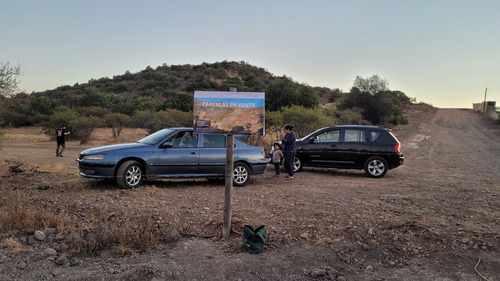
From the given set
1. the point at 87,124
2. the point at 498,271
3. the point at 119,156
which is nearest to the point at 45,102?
the point at 87,124

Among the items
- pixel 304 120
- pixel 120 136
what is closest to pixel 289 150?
pixel 304 120

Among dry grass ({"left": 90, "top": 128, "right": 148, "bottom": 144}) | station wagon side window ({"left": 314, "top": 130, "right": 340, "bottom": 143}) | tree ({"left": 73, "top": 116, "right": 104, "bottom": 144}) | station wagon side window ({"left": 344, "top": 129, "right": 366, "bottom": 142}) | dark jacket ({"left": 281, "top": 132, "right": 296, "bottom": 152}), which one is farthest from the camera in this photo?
dry grass ({"left": 90, "top": 128, "right": 148, "bottom": 144})

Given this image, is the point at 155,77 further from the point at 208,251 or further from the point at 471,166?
the point at 208,251

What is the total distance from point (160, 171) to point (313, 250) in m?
5.02

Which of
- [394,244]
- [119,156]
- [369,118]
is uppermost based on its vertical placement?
[369,118]

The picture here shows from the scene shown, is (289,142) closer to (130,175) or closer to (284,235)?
(130,175)

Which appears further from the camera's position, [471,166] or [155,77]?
[155,77]

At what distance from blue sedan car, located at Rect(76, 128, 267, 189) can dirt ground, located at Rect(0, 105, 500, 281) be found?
43 cm

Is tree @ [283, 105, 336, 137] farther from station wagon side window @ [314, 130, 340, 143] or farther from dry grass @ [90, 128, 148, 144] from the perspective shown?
dry grass @ [90, 128, 148, 144]

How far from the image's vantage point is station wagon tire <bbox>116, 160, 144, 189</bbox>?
8.53 meters

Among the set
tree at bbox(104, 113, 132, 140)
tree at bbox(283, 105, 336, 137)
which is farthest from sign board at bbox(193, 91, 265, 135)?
tree at bbox(104, 113, 132, 140)

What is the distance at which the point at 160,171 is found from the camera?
902 centimetres

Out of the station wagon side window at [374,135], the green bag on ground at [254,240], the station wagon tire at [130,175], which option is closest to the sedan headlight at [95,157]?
the station wagon tire at [130,175]

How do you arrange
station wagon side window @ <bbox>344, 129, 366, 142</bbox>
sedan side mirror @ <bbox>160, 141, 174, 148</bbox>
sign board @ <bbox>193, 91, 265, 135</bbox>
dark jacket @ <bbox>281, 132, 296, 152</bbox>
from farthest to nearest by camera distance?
station wagon side window @ <bbox>344, 129, 366, 142</bbox>
dark jacket @ <bbox>281, 132, 296, 152</bbox>
sedan side mirror @ <bbox>160, 141, 174, 148</bbox>
sign board @ <bbox>193, 91, 265, 135</bbox>
